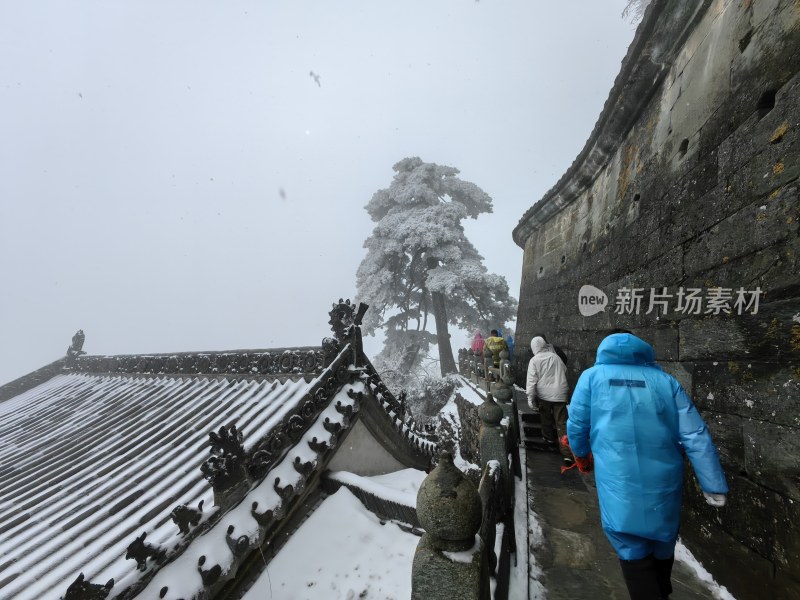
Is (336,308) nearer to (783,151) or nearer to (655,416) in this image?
(655,416)

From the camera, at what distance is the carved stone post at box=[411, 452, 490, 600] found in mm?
1651

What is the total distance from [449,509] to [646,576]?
1.51 meters

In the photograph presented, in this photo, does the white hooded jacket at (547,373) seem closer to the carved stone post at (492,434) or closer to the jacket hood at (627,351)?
the carved stone post at (492,434)

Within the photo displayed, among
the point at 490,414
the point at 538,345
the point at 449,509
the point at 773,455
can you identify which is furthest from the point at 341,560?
the point at 538,345

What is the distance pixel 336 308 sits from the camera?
4625mm

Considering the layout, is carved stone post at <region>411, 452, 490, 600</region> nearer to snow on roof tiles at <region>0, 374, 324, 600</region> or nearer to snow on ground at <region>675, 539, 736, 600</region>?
snow on roof tiles at <region>0, 374, 324, 600</region>

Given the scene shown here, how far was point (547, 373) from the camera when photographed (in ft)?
17.4

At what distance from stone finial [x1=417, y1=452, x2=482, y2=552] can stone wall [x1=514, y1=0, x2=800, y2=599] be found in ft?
7.40

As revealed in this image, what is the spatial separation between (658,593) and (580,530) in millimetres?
1649

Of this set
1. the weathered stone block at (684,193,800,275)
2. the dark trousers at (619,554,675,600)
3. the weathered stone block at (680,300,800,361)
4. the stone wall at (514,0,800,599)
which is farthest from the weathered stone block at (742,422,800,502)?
the weathered stone block at (684,193,800,275)

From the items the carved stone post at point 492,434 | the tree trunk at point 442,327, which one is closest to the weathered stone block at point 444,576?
the carved stone post at point 492,434

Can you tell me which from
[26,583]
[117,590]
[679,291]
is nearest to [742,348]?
[679,291]

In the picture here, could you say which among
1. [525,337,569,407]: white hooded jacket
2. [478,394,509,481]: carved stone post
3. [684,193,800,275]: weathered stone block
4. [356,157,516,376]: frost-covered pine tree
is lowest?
[478,394,509,481]: carved stone post

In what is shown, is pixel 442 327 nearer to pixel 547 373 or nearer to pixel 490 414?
pixel 547 373
